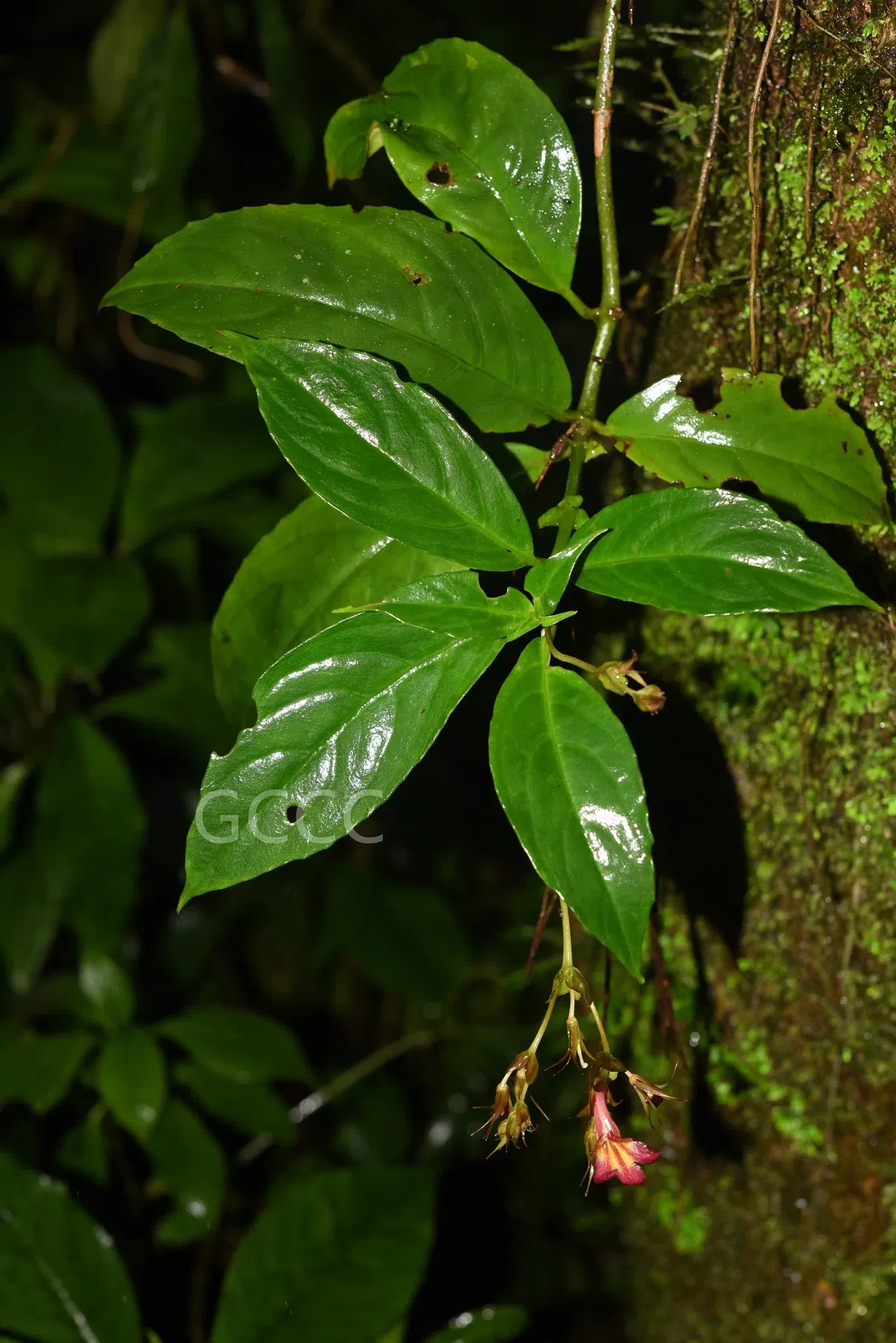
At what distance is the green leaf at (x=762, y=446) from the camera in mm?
753

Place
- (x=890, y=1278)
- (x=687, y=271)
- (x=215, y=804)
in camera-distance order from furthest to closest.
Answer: (x=890, y=1278) → (x=687, y=271) → (x=215, y=804)

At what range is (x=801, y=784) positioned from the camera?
0.96 metres

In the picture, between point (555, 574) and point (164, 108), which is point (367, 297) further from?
point (164, 108)

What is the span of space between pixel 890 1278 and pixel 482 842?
1223 millimetres

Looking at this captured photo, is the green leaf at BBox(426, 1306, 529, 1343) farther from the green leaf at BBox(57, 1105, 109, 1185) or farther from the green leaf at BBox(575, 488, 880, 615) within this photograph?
the green leaf at BBox(575, 488, 880, 615)

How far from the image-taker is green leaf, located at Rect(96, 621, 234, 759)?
1.64m

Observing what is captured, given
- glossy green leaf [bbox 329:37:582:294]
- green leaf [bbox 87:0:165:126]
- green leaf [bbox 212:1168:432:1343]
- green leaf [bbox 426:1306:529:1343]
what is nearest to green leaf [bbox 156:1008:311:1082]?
green leaf [bbox 212:1168:432:1343]

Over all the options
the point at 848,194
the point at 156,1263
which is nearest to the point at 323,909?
the point at 156,1263

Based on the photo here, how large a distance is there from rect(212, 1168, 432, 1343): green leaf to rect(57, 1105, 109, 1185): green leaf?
0.52m

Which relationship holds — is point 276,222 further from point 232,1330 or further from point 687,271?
point 232,1330

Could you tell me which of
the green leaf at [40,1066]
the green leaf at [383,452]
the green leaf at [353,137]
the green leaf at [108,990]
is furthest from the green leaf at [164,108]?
the green leaf at [40,1066]

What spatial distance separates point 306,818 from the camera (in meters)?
0.68

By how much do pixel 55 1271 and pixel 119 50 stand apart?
6.37 ft

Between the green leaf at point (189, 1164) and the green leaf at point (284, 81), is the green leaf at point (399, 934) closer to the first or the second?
the green leaf at point (189, 1164)
